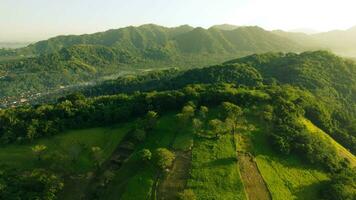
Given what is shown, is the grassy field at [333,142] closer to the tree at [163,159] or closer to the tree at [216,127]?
the tree at [216,127]

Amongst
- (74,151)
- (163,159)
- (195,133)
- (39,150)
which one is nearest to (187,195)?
(163,159)

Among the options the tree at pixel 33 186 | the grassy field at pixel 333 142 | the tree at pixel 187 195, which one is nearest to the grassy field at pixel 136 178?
the tree at pixel 187 195

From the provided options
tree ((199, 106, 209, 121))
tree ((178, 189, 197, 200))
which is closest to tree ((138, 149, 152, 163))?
tree ((178, 189, 197, 200))

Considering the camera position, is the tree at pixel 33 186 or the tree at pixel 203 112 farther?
the tree at pixel 203 112

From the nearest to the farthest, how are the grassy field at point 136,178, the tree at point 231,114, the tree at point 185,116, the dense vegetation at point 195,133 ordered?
the grassy field at point 136,178, the dense vegetation at point 195,133, the tree at point 231,114, the tree at point 185,116

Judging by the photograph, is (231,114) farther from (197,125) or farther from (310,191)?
(310,191)
